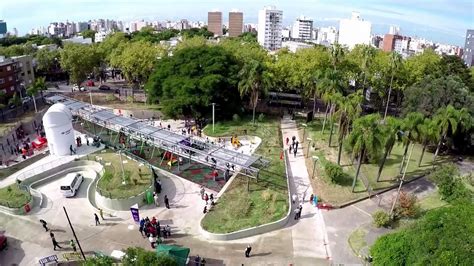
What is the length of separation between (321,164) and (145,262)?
87.5 ft

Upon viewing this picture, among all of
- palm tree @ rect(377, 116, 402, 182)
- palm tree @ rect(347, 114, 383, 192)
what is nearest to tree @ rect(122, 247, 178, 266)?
palm tree @ rect(347, 114, 383, 192)

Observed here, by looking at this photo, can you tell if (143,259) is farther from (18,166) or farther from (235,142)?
(18,166)

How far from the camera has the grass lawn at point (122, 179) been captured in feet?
109

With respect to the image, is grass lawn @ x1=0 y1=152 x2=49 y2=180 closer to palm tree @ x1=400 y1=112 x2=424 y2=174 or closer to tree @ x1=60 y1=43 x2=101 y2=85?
tree @ x1=60 y1=43 x2=101 y2=85

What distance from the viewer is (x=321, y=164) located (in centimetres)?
4112

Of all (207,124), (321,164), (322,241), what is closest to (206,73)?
(207,124)

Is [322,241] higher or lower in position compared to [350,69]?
lower

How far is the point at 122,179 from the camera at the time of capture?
35.2 metres

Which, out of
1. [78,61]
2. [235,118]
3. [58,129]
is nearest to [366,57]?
[235,118]

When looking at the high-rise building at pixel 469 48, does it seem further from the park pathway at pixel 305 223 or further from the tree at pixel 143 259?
the tree at pixel 143 259

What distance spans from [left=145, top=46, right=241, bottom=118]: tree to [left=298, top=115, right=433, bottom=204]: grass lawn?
13.1m

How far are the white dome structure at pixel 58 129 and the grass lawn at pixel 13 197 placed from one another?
792 centimetres

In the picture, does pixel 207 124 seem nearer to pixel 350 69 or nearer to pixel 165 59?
pixel 165 59

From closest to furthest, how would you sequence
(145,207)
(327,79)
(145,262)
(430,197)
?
(145,262)
(145,207)
(430,197)
(327,79)
